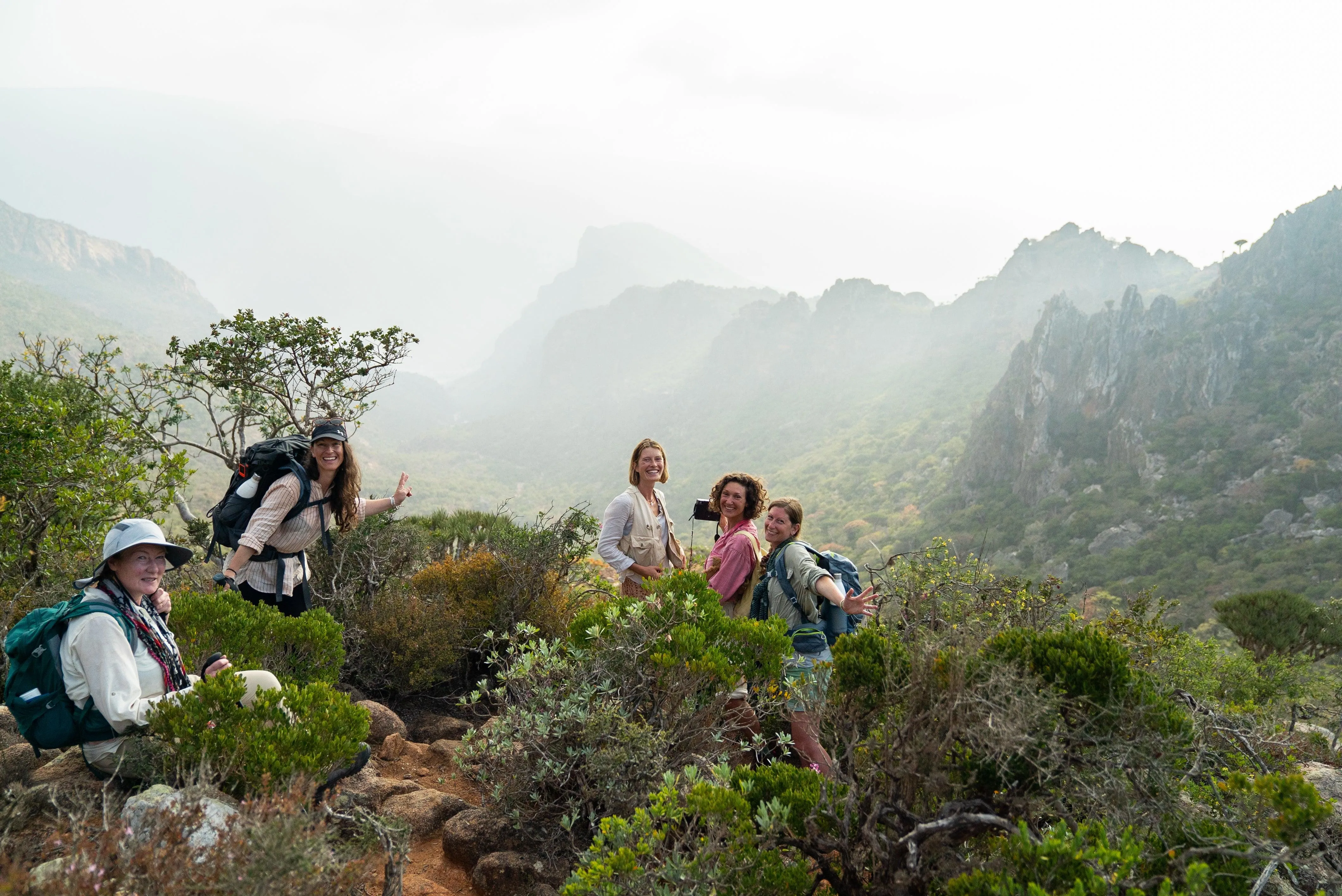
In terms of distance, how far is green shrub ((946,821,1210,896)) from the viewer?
182 centimetres

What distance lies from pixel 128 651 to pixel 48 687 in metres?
0.26

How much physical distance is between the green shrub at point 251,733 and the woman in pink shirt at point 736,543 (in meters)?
2.19

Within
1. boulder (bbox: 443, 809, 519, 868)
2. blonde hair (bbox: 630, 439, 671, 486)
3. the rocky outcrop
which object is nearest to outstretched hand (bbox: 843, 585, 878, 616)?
blonde hair (bbox: 630, 439, 671, 486)

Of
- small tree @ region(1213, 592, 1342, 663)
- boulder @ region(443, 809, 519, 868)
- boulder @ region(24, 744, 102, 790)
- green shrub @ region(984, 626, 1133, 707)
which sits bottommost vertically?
small tree @ region(1213, 592, 1342, 663)

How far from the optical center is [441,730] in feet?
16.6

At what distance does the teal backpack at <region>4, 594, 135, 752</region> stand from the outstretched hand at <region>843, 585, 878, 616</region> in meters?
3.23

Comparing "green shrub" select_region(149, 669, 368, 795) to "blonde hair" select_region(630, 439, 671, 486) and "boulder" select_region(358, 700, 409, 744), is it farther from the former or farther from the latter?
"blonde hair" select_region(630, 439, 671, 486)

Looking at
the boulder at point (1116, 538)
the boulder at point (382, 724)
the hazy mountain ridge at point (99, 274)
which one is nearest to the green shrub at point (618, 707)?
the boulder at point (382, 724)

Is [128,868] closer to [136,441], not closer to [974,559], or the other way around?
[974,559]

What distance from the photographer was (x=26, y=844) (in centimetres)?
235

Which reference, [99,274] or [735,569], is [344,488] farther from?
[99,274]

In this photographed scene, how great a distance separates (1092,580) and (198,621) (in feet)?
152

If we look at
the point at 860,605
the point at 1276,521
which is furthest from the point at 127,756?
the point at 1276,521

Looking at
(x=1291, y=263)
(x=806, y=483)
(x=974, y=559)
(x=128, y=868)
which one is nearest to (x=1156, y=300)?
(x=1291, y=263)
